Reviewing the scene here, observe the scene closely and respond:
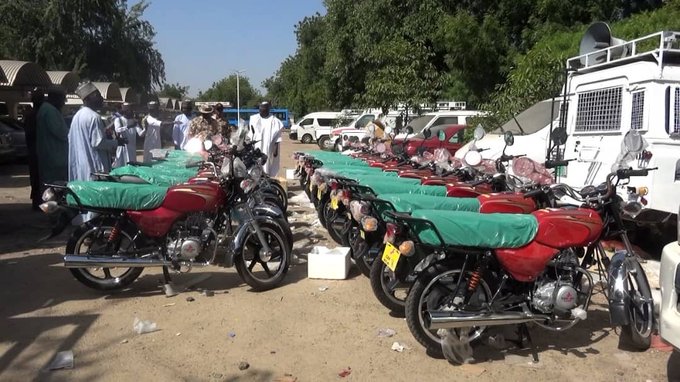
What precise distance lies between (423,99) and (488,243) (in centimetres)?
1249

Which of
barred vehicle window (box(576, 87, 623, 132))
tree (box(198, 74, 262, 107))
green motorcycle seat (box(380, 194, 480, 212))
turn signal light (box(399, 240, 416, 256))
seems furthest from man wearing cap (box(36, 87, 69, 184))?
tree (box(198, 74, 262, 107))

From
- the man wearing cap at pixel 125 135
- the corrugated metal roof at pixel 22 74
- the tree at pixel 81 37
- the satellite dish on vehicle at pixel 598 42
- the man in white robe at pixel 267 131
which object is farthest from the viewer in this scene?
the tree at pixel 81 37

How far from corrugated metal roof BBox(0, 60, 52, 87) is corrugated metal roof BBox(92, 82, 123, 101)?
4.44 m

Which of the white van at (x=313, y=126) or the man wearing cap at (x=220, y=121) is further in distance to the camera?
→ the white van at (x=313, y=126)

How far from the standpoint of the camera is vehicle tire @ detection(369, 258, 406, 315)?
466cm

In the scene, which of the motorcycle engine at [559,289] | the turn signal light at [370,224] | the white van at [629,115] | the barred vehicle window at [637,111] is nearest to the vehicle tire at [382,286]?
the turn signal light at [370,224]

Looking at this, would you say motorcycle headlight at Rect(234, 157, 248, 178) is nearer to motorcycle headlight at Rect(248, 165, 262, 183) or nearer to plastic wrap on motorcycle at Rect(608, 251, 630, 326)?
motorcycle headlight at Rect(248, 165, 262, 183)

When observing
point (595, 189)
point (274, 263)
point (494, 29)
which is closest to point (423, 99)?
point (494, 29)

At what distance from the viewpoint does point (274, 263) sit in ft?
19.1

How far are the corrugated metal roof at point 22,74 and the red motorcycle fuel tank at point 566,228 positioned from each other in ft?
63.1

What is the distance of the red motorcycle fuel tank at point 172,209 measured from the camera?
4910mm

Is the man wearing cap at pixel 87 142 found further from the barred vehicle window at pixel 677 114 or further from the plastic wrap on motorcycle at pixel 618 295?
Result: the barred vehicle window at pixel 677 114

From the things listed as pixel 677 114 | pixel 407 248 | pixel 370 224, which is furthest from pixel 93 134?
pixel 677 114

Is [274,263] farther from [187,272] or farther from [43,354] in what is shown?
[43,354]
